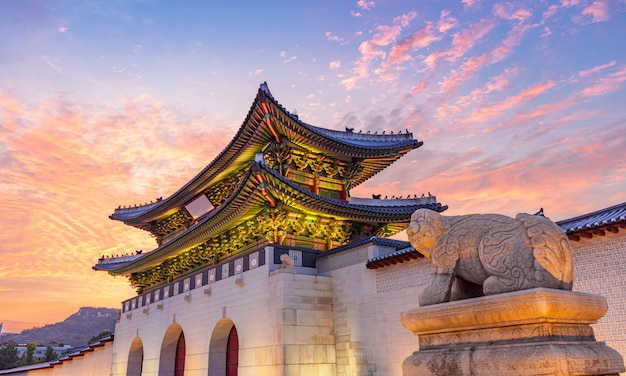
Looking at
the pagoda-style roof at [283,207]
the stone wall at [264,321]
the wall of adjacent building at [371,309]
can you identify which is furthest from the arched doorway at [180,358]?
the wall of adjacent building at [371,309]

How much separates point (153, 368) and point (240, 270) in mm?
8391

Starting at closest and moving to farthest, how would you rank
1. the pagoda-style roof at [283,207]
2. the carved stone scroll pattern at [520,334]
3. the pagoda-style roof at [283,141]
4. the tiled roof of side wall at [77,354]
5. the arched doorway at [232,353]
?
the carved stone scroll pattern at [520,334], the pagoda-style roof at [283,207], the pagoda-style roof at [283,141], the arched doorway at [232,353], the tiled roof of side wall at [77,354]

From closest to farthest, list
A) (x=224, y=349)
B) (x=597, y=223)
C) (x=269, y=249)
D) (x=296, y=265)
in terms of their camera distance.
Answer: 1. (x=597, y=223)
2. (x=269, y=249)
3. (x=296, y=265)
4. (x=224, y=349)

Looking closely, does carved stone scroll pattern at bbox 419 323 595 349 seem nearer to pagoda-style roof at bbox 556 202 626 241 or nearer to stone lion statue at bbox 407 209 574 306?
stone lion statue at bbox 407 209 574 306

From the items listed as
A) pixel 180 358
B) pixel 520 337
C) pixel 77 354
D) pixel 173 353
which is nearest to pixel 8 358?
pixel 77 354

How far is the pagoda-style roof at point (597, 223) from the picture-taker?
966cm

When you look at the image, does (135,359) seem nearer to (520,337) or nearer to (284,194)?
(284,194)

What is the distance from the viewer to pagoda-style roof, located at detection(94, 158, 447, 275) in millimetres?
16261

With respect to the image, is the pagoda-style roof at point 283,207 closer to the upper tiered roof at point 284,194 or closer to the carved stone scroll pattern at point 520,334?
the upper tiered roof at point 284,194

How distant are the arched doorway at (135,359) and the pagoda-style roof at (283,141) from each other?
7.68 metres

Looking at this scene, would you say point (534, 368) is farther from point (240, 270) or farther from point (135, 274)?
point (135, 274)

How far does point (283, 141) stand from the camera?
19.4 metres

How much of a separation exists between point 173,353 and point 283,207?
1050 centimetres

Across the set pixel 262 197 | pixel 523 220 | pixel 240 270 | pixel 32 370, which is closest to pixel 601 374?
pixel 523 220
